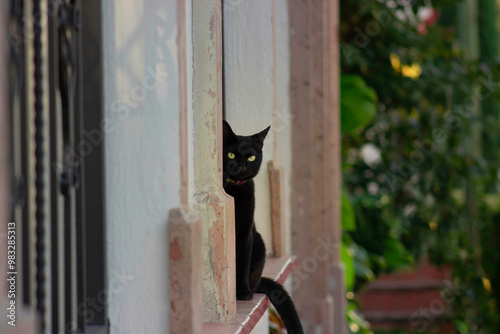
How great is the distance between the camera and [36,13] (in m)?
0.76

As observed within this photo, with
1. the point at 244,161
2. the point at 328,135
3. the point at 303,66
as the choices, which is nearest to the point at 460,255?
the point at 328,135

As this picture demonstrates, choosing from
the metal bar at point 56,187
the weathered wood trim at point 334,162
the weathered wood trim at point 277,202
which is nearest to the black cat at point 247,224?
the weathered wood trim at point 277,202

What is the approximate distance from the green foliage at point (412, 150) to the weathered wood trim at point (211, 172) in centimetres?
251

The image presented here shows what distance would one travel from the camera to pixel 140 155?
981 millimetres

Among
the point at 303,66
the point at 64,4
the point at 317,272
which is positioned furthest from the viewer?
the point at 317,272

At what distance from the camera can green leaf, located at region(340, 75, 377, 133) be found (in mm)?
3484

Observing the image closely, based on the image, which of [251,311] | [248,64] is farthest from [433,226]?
[251,311]

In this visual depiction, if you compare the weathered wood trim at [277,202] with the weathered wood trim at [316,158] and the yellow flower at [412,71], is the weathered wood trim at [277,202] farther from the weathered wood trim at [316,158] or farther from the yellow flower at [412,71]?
the yellow flower at [412,71]

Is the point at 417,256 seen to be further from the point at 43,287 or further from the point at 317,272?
the point at 43,287

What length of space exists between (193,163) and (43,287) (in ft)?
1.64

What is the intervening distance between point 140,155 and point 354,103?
2749 millimetres

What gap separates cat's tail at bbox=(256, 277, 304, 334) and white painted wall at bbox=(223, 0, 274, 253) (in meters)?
0.45

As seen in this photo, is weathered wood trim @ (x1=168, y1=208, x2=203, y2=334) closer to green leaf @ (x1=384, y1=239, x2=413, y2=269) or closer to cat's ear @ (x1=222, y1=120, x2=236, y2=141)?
cat's ear @ (x1=222, y1=120, x2=236, y2=141)

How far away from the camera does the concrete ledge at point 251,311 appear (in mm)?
1146
